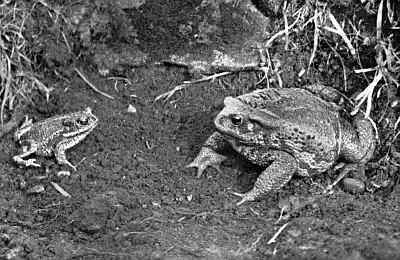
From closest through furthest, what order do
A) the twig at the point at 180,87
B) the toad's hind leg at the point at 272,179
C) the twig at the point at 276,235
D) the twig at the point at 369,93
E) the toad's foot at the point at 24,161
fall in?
the twig at the point at 276,235 → the toad's hind leg at the point at 272,179 → the twig at the point at 369,93 → the toad's foot at the point at 24,161 → the twig at the point at 180,87

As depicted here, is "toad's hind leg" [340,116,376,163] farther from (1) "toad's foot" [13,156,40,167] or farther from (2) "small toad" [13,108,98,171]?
(1) "toad's foot" [13,156,40,167]

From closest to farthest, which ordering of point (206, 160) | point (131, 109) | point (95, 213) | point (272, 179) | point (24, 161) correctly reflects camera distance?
point (95, 213) < point (272, 179) < point (206, 160) < point (24, 161) < point (131, 109)

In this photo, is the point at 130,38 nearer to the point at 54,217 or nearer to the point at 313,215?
the point at 54,217

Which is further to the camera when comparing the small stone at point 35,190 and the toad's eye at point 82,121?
the toad's eye at point 82,121

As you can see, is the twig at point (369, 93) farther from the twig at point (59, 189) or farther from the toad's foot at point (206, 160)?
the twig at point (59, 189)

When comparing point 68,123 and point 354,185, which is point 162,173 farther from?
point 354,185

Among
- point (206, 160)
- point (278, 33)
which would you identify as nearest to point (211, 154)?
point (206, 160)

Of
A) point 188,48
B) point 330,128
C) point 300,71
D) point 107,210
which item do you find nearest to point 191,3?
point 188,48

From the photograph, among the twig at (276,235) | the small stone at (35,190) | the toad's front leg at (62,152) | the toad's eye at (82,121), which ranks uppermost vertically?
the twig at (276,235)

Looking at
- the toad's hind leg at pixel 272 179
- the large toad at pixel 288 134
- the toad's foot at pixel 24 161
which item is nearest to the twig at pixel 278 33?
the large toad at pixel 288 134
